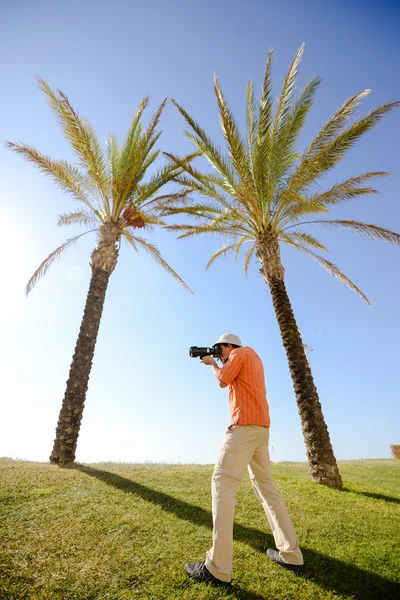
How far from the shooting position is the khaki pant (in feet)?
8.98

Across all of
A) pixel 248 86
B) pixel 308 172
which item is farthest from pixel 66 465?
Answer: pixel 248 86

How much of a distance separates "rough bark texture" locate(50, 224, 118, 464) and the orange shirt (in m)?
6.08

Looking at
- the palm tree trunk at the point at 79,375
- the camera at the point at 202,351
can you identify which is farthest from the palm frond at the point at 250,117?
the camera at the point at 202,351

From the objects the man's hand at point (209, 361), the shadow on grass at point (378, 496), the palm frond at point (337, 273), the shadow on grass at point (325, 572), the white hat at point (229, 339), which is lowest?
the shadow on grass at point (325, 572)

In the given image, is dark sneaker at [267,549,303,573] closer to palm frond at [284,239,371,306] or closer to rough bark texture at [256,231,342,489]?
rough bark texture at [256,231,342,489]

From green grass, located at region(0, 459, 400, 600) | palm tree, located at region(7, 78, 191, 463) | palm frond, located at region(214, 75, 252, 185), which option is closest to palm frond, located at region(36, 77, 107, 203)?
palm tree, located at region(7, 78, 191, 463)

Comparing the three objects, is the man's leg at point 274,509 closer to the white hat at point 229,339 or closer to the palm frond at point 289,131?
the white hat at point 229,339

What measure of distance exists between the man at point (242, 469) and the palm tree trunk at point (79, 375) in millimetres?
5849

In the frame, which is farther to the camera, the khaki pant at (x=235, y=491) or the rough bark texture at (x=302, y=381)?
the rough bark texture at (x=302, y=381)

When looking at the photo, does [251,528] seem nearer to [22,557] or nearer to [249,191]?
[22,557]

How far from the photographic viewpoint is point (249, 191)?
29.6 feet

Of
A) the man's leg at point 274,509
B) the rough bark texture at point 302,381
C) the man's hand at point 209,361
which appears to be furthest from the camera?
the rough bark texture at point 302,381

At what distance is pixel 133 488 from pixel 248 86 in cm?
1063

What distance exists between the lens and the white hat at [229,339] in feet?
12.7
